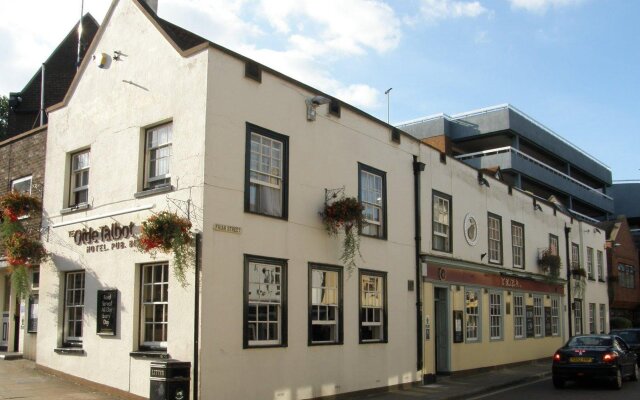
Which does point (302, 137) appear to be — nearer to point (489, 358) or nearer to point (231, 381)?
point (231, 381)

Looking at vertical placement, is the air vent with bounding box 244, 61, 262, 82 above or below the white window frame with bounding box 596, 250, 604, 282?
above

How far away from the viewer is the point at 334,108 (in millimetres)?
16094

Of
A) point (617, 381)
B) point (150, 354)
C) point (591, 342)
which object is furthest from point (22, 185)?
point (617, 381)

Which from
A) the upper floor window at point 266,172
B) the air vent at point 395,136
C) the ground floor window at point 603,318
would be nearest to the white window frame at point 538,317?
the ground floor window at point 603,318

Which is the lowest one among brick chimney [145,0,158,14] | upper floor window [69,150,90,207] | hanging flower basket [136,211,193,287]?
A: hanging flower basket [136,211,193,287]

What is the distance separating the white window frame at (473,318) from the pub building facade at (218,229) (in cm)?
345

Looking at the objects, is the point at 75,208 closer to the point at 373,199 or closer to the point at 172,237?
the point at 172,237

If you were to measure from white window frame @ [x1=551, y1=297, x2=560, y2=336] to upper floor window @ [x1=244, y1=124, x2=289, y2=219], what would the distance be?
60.8 feet

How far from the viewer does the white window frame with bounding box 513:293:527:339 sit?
25125mm

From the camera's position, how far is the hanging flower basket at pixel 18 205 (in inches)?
639

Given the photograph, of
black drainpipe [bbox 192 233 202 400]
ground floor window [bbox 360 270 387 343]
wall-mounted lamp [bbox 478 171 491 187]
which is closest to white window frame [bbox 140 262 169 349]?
black drainpipe [bbox 192 233 202 400]

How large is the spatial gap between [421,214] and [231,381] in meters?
8.63

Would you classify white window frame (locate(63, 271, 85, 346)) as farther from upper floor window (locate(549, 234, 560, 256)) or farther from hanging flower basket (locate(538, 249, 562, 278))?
upper floor window (locate(549, 234, 560, 256))

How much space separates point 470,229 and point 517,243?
15.5ft
